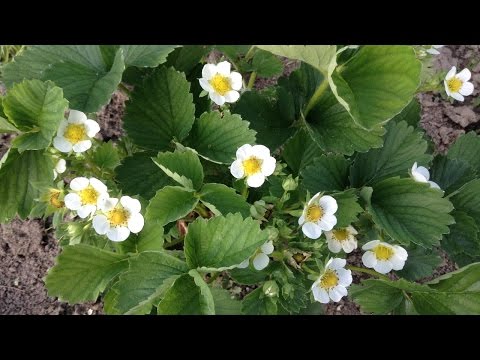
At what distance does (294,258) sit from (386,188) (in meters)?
0.30

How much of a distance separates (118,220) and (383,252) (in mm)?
702

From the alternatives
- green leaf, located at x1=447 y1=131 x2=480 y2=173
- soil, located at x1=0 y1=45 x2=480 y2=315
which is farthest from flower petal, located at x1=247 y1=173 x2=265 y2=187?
soil, located at x1=0 y1=45 x2=480 y2=315

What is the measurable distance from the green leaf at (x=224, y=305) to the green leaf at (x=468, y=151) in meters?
0.81

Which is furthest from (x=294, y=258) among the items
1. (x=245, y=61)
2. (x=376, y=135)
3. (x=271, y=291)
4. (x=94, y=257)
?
(x=245, y=61)

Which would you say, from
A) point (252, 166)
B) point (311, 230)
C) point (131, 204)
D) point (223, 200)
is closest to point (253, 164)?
point (252, 166)

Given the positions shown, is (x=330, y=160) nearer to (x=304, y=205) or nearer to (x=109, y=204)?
(x=304, y=205)

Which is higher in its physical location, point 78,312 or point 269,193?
point 269,193

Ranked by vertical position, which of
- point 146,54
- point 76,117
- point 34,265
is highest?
point 146,54

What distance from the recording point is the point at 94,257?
4.53 ft

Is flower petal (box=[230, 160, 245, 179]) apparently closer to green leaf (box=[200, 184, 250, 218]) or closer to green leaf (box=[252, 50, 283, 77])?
green leaf (box=[200, 184, 250, 218])

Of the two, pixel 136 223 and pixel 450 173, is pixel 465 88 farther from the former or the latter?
pixel 136 223

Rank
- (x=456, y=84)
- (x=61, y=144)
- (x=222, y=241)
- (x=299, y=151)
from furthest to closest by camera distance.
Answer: (x=456, y=84)
(x=299, y=151)
(x=61, y=144)
(x=222, y=241)

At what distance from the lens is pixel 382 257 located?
153 centimetres

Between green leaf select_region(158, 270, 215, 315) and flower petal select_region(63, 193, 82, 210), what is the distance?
32cm
